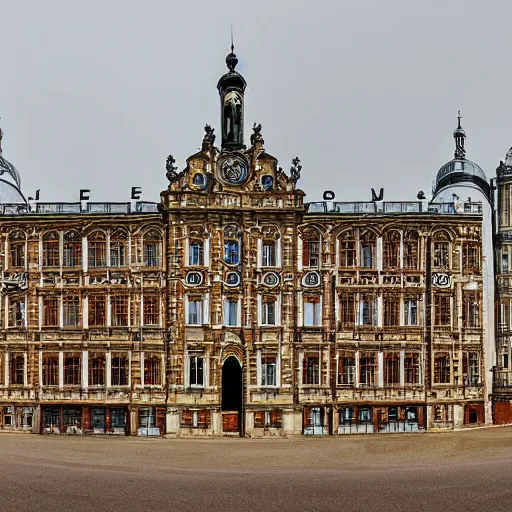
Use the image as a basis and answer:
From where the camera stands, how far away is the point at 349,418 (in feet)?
164

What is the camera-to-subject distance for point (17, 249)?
50875 mm

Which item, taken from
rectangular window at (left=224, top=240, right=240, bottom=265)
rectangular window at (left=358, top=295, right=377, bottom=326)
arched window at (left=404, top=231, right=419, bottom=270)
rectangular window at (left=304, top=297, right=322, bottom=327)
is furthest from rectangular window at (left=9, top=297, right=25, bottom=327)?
arched window at (left=404, top=231, right=419, bottom=270)

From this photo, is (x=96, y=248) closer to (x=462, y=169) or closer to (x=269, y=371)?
(x=269, y=371)

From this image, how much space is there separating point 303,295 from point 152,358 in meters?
9.38

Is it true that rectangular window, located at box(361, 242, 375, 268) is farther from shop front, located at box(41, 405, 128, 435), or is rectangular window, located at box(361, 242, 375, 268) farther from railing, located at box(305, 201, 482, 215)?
shop front, located at box(41, 405, 128, 435)

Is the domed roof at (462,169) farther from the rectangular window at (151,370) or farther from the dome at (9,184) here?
the dome at (9,184)

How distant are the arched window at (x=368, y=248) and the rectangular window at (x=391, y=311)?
2.32m

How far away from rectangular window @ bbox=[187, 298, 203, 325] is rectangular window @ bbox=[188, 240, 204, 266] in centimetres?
212

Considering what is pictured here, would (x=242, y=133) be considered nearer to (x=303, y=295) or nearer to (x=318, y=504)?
(x=303, y=295)

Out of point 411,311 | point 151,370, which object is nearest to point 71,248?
point 151,370

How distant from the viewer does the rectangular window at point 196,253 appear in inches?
1965

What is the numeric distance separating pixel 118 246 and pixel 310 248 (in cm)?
1113

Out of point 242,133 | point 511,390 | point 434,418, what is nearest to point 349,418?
point 434,418

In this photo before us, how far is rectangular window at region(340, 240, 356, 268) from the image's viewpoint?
50.6 meters
